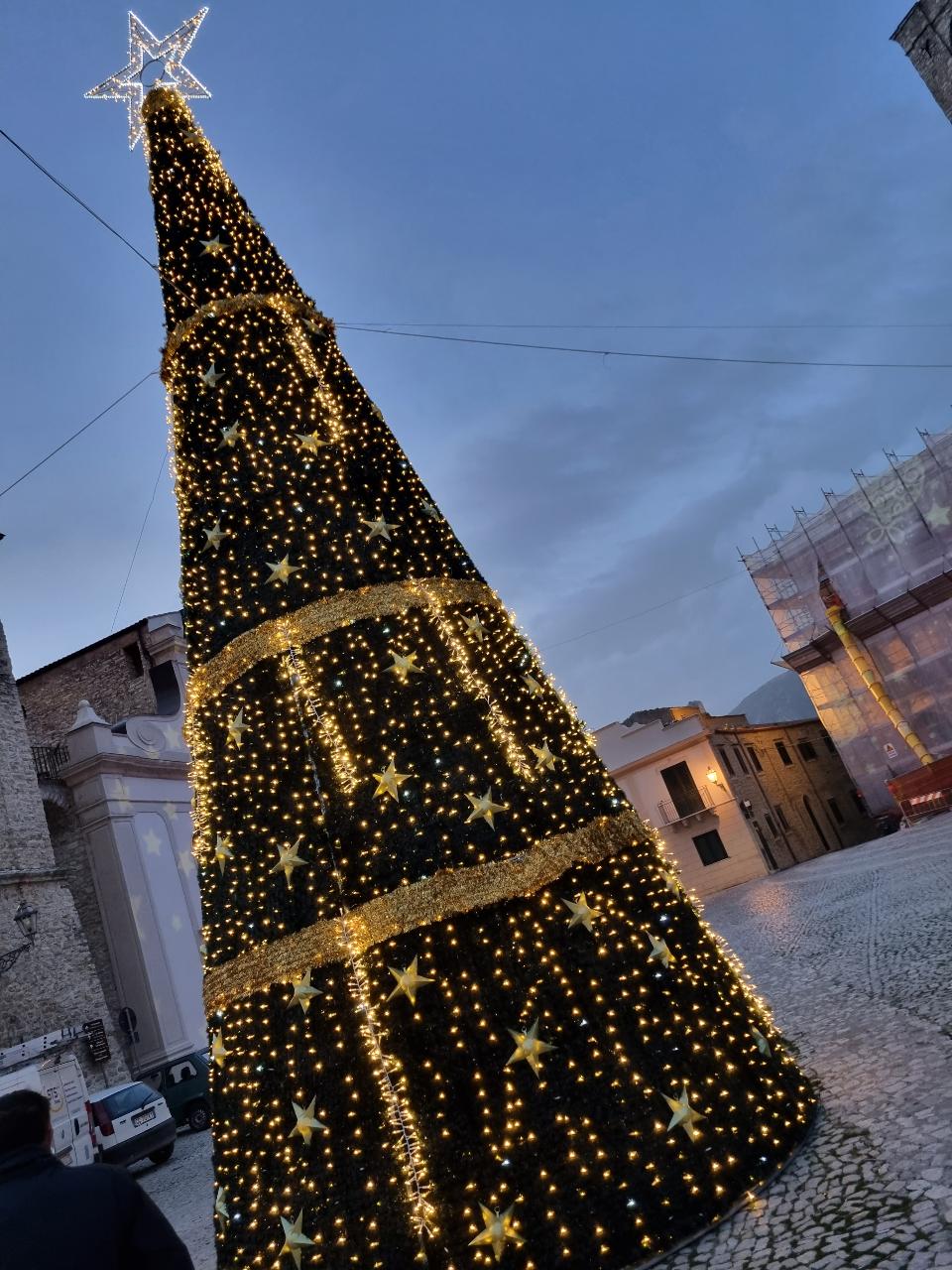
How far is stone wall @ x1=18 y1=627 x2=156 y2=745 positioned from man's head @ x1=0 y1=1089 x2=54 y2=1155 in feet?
58.1

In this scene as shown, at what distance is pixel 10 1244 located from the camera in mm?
1866

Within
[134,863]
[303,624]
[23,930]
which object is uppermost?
[134,863]

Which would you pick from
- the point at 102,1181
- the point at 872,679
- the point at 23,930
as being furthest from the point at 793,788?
the point at 102,1181

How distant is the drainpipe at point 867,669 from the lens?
2252 centimetres

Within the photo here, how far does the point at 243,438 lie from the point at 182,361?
31.7 inches

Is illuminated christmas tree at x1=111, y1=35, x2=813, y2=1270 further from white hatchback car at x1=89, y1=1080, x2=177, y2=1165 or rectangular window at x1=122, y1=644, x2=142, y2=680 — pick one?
rectangular window at x1=122, y1=644, x2=142, y2=680

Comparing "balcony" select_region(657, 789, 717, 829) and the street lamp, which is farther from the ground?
the street lamp

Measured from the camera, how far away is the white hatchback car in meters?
9.40

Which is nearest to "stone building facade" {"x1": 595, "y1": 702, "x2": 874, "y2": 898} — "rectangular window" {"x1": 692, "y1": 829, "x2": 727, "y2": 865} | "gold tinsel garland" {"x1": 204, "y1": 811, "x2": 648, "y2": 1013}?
"rectangular window" {"x1": 692, "y1": 829, "x2": 727, "y2": 865}

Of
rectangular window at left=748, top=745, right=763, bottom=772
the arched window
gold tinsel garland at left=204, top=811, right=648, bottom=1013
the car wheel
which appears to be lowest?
the arched window

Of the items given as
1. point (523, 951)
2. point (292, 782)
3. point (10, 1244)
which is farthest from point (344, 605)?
point (10, 1244)

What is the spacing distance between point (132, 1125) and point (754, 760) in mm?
23346

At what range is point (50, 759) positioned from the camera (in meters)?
15.6

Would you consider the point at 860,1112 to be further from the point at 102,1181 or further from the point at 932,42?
the point at 932,42
